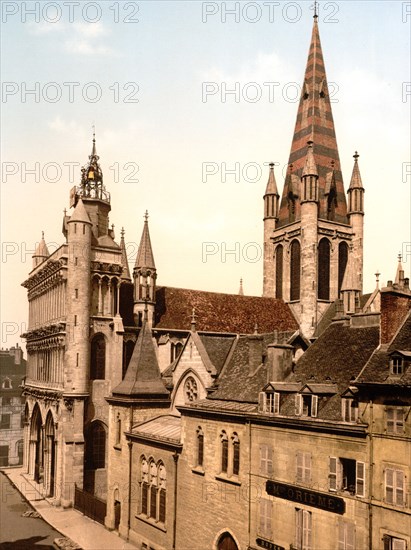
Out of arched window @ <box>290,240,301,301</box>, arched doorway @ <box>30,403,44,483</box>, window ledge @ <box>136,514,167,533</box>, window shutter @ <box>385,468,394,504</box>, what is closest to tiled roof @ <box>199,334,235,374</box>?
window ledge @ <box>136,514,167,533</box>

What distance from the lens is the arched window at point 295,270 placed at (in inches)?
2579

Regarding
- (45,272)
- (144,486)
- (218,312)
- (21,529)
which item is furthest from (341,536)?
(45,272)

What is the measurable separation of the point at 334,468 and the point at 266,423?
4.76 metres

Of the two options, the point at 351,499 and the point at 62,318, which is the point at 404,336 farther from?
the point at 62,318

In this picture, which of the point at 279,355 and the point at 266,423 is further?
the point at 279,355

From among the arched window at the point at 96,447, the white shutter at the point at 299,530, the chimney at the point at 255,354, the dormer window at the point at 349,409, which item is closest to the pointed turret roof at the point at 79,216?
the arched window at the point at 96,447

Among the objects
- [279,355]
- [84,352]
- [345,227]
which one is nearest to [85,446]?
[84,352]

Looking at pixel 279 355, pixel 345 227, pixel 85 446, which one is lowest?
pixel 85 446

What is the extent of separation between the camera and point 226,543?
31531 millimetres

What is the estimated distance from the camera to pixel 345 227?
6638 cm

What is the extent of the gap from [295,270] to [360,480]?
142 ft

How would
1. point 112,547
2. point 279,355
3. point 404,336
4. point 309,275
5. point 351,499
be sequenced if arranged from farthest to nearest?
1. point 309,275
2. point 112,547
3. point 279,355
4. point 404,336
5. point 351,499

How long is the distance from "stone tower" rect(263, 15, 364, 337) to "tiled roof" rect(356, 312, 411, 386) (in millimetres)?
34266

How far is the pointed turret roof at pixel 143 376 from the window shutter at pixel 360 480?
21115 millimetres
